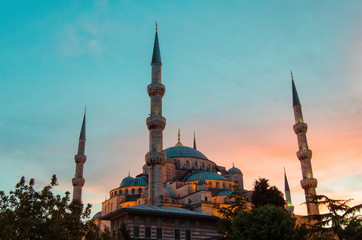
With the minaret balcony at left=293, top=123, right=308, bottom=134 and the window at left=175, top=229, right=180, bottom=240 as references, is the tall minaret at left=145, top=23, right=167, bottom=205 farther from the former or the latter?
the minaret balcony at left=293, top=123, right=308, bottom=134

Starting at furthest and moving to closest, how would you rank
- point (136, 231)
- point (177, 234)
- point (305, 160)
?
point (305, 160)
point (177, 234)
point (136, 231)

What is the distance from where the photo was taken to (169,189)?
33.0 meters

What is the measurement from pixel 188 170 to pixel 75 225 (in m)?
24.8

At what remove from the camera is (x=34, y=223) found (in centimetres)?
1185

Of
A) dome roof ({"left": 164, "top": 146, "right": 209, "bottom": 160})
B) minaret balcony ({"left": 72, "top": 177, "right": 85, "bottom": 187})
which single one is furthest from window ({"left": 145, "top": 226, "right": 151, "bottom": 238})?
dome roof ({"left": 164, "top": 146, "right": 209, "bottom": 160})

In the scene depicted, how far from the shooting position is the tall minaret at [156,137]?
26750 mm

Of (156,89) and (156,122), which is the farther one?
(156,89)

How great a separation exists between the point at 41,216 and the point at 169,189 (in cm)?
2085

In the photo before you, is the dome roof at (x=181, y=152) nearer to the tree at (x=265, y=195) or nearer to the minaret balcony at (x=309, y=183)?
the minaret balcony at (x=309, y=183)

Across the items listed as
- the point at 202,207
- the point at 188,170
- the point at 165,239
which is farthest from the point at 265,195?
the point at 188,170

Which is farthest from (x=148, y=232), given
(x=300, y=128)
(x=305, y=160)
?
(x=300, y=128)

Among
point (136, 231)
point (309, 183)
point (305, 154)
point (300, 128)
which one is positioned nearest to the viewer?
point (136, 231)

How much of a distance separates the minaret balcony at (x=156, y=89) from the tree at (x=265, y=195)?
35.6ft

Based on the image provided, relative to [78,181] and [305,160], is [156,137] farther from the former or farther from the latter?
[305,160]
